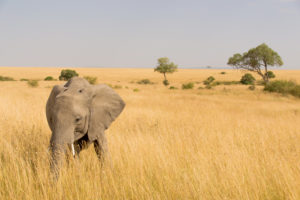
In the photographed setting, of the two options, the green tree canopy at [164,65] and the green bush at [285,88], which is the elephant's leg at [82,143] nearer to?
the green bush at [285,88]

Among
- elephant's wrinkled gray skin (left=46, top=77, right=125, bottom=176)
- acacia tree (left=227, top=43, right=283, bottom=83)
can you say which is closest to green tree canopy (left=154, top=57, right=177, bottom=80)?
acacia tree (left=227, top=43, right=283, bottom=83)

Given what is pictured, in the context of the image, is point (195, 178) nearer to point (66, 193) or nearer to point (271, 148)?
point (66, 193)

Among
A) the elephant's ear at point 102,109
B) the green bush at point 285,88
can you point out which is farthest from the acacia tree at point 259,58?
the elephant's ear at point 102,109

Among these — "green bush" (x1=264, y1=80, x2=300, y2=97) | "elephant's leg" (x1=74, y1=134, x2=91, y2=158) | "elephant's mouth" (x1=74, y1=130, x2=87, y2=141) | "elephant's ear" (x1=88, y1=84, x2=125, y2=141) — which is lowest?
"green bush" (x1=264, y1=80, x2=300, y2=97)

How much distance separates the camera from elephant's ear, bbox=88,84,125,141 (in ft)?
11.5

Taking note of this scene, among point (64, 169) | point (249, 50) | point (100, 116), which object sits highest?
point (249, 50)

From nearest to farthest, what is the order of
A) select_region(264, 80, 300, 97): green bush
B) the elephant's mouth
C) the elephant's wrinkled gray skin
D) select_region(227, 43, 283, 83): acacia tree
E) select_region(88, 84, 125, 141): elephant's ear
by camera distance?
the elephant's wrinkled gray skin, the elephant's mouth, select_region(88, 84, 125, 141): elephant's ear, select_region(264, 80, 300, 97): green bush, select_region(227, 43, 283, 83): acacia tree

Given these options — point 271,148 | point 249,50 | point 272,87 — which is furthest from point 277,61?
point 271,148

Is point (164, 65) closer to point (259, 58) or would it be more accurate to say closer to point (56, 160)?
point (259, 58)

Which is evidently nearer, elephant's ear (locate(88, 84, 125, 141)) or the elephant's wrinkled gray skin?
the elephant's wrinkled gray skin

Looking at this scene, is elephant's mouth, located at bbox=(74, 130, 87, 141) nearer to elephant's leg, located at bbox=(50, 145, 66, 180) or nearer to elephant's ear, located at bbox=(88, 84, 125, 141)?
elephant's ear, located at bbox=(88, 84, 125, 141)

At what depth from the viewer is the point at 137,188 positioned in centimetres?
285

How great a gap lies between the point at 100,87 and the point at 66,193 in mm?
1762

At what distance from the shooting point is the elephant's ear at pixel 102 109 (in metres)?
3.49
